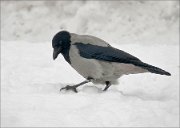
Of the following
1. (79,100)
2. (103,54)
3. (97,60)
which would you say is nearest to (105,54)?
(103,54)

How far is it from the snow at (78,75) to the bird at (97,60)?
8.8 inches

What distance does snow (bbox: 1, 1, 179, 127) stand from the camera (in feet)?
25.0

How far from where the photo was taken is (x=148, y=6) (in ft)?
50.5

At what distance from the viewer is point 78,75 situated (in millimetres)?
11367

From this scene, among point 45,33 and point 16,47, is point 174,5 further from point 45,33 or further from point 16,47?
point 16,47

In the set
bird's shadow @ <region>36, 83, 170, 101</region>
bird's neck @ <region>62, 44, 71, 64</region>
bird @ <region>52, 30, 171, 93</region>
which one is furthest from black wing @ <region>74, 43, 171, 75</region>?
bird's shadow @ <region>36, 83, 170, 101</region>

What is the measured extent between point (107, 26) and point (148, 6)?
3.77ft

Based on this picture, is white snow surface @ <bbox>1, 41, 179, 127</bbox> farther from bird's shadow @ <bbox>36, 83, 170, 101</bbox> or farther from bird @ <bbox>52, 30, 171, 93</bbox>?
bird @ <bbox>52, 30, 171, 93</bbox>

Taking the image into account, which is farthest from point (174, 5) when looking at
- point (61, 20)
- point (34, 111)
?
point (34, 111)

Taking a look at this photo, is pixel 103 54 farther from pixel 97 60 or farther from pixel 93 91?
pixel 93 91

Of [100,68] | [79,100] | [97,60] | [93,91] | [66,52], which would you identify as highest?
[66,52]

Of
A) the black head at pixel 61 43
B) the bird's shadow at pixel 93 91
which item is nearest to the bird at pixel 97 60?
the black head at pixel 61 43

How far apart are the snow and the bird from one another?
22 centimetres

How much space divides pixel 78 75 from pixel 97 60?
7.52ft
